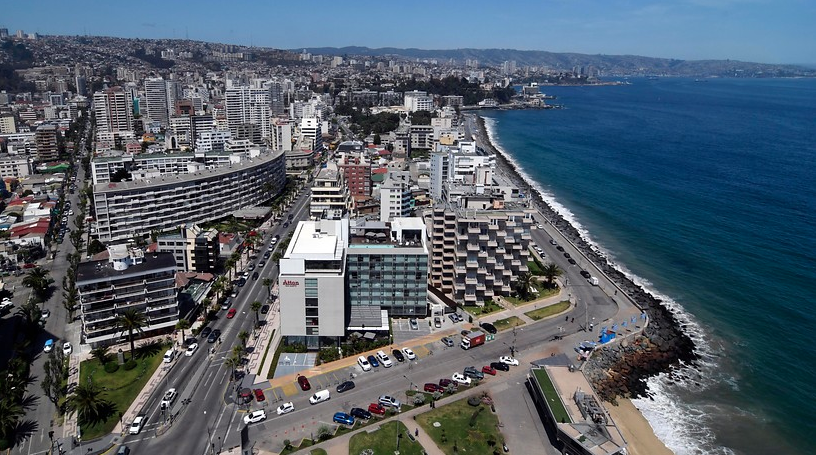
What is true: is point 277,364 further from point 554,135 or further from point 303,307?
point 554,135

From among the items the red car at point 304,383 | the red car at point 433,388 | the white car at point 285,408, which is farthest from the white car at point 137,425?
the red car at point 433,388

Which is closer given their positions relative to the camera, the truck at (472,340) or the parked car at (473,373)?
the parked car at (473,373)

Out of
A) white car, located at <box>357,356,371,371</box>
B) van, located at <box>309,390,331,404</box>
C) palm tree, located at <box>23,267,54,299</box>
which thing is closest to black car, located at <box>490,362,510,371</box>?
white car, located at <box>357,356,371,371</box>

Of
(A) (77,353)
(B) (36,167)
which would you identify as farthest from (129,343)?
(B) (36,167)

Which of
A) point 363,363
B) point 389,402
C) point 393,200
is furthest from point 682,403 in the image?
point 393,200

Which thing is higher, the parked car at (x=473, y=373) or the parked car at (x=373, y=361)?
the parked car at (x=373, y=361)

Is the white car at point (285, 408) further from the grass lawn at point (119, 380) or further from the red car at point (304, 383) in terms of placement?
the grass lawn at point (119, 380)
